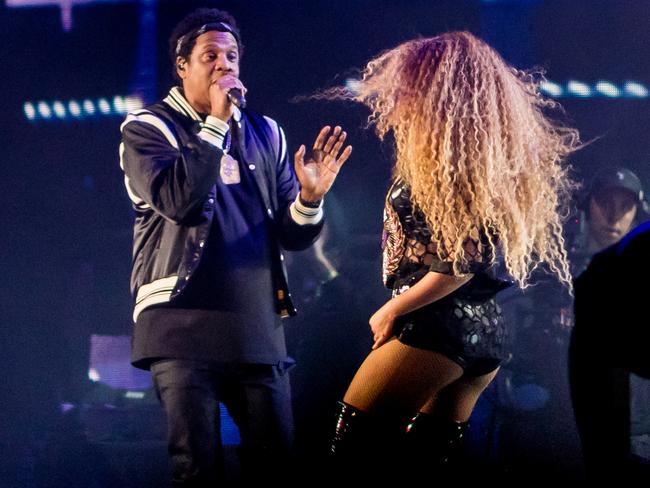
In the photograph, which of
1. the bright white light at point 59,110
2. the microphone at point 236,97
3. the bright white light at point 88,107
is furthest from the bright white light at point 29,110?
the microphone at point 236,97

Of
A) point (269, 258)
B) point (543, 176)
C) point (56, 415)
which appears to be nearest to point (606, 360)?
point (543, 176)

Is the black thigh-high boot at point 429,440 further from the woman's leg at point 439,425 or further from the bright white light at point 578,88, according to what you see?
the bright white light at point 578,88

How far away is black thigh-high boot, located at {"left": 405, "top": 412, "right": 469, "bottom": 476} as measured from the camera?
2455mm

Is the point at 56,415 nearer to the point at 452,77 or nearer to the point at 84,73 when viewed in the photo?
the point at 84,73

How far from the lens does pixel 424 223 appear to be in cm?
240

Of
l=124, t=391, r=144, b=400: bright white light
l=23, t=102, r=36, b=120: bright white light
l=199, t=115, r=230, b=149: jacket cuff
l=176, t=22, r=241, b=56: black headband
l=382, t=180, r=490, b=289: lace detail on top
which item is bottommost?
l=124, t=391, r=144, b=400: bright white light

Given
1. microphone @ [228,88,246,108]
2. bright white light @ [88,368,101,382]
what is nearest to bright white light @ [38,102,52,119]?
bright white light @ [88,368,101,382]

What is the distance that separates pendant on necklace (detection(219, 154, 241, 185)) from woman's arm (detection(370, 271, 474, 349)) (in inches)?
30.4

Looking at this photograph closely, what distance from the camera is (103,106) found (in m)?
4.50

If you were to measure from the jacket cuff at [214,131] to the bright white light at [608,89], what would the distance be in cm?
275

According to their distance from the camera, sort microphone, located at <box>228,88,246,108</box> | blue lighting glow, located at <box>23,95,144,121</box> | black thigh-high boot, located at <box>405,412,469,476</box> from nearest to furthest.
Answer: black thigh-high boot, located at <box>405,412,469,476</box> → microphone, located at <box>228,88,246,108</box> → blue lighting glow, located at <box>23,95,144,121</box>

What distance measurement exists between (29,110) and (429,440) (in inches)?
123

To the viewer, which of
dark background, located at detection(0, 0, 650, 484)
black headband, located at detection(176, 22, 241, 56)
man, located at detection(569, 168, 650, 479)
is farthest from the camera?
dark background, located at detection(0, 0, 650, 484)

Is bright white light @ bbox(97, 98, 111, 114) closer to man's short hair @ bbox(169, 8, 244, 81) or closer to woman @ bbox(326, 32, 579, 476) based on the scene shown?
man's short hair @ bbox(169, 8, 244, 81)
